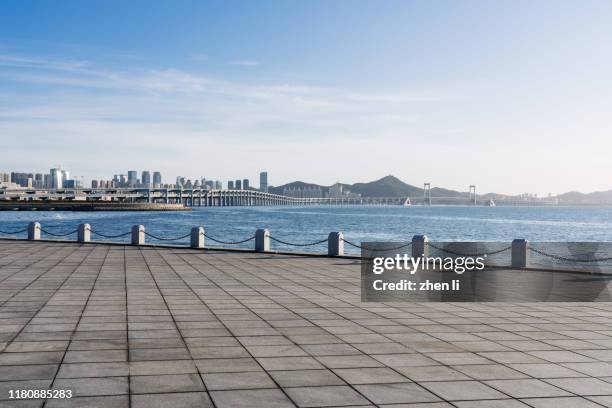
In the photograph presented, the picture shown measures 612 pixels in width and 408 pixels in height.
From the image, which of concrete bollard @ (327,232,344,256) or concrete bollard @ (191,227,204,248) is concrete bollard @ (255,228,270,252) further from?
concrete bollard @ (327,232,344,256)

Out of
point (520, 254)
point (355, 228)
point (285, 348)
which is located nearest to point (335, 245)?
point (520, 254)

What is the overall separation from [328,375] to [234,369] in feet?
4.08

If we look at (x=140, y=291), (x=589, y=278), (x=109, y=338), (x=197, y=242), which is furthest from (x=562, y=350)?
(x=197, y=242)

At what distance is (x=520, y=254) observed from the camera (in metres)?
22.7

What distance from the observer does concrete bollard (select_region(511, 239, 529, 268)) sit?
22630 mm

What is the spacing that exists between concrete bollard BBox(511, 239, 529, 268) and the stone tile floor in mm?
7966

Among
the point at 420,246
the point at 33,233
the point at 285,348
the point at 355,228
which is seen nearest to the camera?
the point at 285,348

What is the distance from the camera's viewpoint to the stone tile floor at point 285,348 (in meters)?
7.19

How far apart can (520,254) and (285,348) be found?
50.6 ft

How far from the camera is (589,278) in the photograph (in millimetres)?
20125

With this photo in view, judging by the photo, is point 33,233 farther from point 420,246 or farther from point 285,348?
point 285,348
